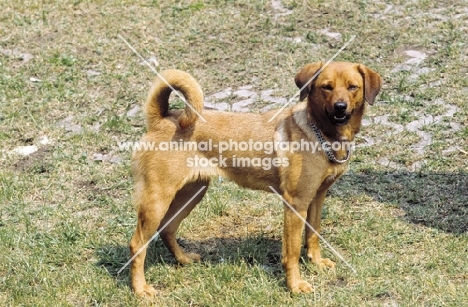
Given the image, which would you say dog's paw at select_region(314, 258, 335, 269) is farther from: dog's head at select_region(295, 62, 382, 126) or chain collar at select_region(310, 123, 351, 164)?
dog's head at select_region(295, 62, 382, 126)

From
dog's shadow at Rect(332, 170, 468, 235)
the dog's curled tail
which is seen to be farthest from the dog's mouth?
dog's shadow at Rect(332, 170, 468, 235)

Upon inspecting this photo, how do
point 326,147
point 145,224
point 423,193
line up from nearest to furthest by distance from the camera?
point 326,147
point 145,224
point 423,193

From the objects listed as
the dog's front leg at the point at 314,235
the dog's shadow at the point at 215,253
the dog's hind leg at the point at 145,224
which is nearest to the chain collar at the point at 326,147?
the dog's front leg at the point at 314,235

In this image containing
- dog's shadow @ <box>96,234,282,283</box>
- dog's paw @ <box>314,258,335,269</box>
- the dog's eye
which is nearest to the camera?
the dog's eye

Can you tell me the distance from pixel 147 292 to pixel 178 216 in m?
0.73

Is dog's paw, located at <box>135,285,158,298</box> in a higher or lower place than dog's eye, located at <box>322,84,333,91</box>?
lower

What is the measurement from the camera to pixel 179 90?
4.89m

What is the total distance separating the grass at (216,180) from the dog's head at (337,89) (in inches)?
49.6

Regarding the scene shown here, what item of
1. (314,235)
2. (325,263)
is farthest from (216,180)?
(325,263)

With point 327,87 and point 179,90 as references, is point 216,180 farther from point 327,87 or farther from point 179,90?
point 327,87

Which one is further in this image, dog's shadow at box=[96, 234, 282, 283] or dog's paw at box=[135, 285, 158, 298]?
dog's shadow at box=[96, 234, 282, 283]

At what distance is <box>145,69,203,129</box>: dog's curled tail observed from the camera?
16.0ft

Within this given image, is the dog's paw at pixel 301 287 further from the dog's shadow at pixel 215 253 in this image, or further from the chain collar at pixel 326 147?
the chain collar at pixel 326 147

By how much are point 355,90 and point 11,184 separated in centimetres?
375
